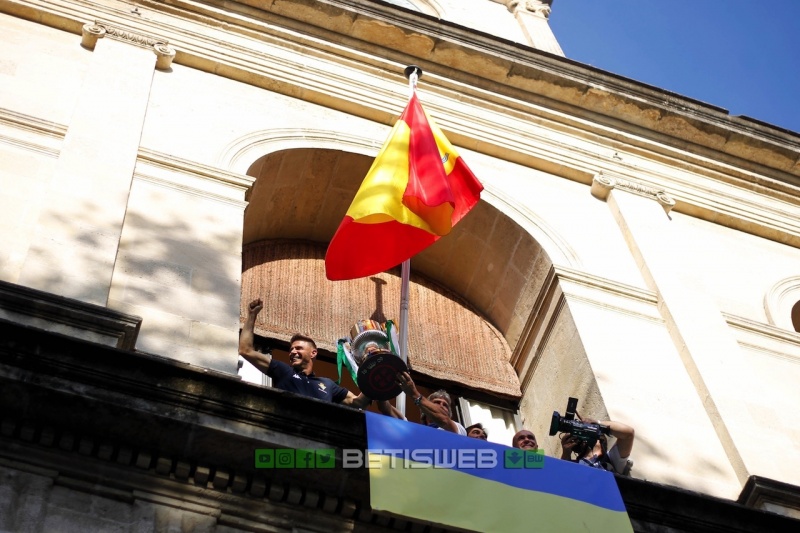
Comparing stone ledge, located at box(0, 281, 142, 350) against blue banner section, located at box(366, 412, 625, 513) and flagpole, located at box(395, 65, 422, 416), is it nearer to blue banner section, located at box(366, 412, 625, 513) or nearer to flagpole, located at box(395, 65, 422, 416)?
blue banner section, located at box(366, 412, 625, 513)

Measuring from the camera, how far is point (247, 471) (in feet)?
22.2

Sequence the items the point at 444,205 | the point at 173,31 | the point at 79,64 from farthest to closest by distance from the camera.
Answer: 1. the point at 173,31
2. the point at 79,64
3. the point at 444,205

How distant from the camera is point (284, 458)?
6.77 m

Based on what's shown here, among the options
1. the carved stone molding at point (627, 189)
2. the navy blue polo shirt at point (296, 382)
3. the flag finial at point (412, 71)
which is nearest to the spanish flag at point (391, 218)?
the navy blue polo shirt at point (296, 382)

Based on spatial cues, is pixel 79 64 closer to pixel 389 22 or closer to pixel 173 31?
pixel 173 31

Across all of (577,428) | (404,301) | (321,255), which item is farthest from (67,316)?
(321,255)

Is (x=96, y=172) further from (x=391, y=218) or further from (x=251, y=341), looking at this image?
(x=391, y=218)

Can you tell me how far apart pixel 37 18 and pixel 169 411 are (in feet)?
21.7

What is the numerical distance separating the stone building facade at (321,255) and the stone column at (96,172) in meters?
0.03

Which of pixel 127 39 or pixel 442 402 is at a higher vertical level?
pixel 127 39

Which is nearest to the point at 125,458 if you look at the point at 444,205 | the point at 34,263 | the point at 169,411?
the point at 169,411

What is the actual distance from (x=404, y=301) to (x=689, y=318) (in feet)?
9.14

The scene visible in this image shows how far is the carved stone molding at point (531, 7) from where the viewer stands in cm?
1741

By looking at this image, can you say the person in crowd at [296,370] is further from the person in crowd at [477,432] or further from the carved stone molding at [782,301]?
the carved stone molding at [782,301]
